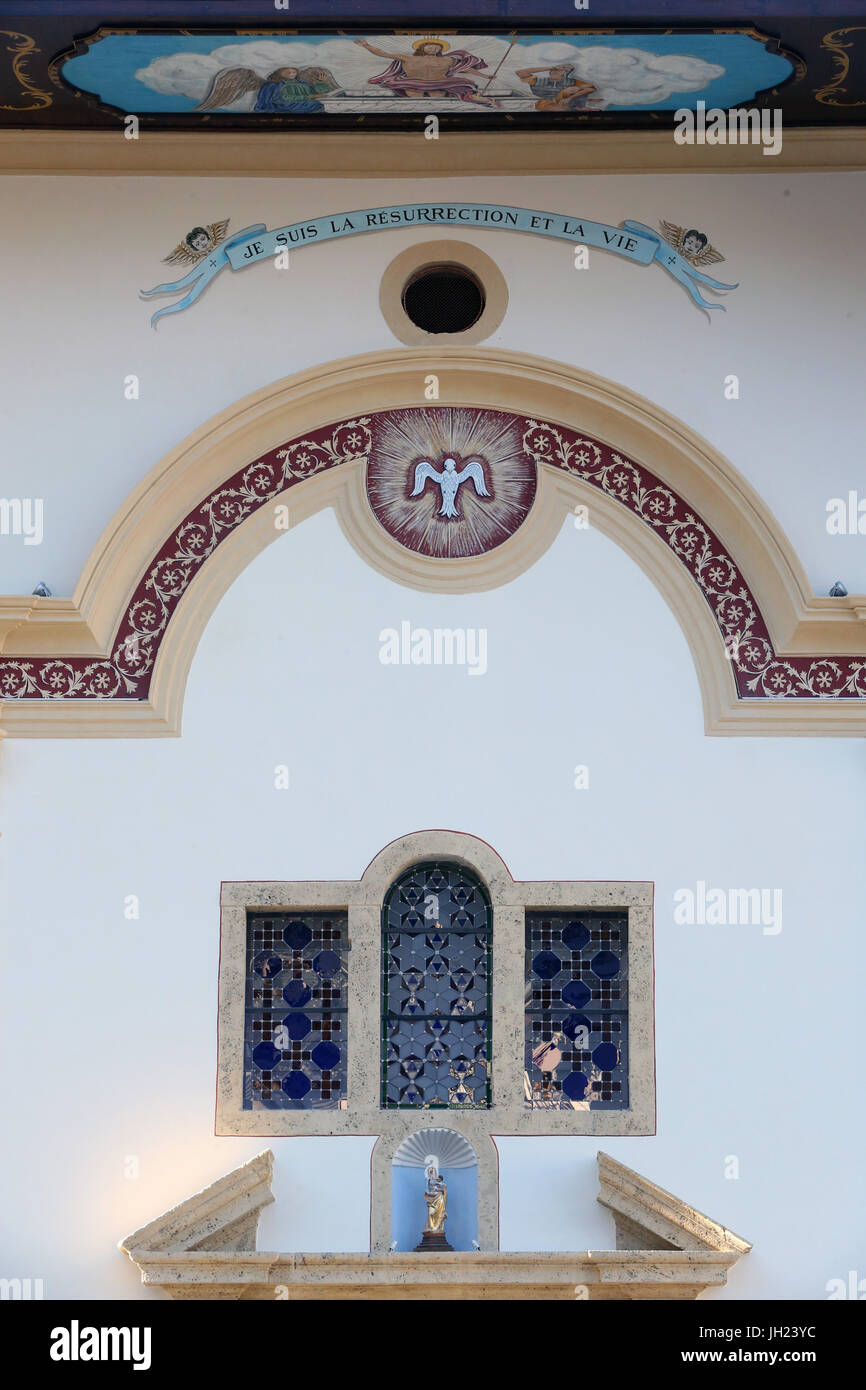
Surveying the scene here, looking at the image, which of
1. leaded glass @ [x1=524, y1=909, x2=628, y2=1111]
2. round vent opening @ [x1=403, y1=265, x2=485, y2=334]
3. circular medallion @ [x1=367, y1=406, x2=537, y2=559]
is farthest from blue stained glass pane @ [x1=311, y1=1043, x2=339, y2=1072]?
round vent opening @ [x1=403, y1=265, x2=485, y2=334]

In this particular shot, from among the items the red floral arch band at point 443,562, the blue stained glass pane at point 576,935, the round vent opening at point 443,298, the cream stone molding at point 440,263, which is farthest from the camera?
the round vent opening at point 443,298

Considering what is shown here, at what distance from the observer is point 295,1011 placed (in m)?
9.53

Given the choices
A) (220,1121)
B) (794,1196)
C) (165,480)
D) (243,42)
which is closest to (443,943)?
(220,1121)

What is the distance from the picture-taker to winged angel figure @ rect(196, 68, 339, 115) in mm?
9797

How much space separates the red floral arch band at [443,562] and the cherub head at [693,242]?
1.10 metres

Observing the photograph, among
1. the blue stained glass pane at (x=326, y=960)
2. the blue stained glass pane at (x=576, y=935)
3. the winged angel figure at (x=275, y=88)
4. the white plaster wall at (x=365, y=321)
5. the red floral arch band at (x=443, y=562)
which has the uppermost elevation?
the winged angel figure at (x=275, y=88)

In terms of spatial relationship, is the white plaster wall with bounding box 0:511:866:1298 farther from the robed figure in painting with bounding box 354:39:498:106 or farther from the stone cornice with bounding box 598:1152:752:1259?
the robed figure in painting with bounding box 354:39:498:106

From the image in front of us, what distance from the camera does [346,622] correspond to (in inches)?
389

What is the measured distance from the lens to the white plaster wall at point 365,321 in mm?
9977

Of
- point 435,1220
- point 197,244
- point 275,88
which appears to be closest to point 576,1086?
point 435,1220

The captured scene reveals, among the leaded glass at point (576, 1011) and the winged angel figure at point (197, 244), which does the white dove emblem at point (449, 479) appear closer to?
the winged angel figure at point (197, 244)

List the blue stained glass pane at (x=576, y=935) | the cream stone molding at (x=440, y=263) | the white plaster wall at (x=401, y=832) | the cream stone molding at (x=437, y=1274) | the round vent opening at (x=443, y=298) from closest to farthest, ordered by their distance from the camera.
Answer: the cream stone molding at (x=437, y=1274) → the white plaster wall at (x=401, y=832) → the blue stained glass pane at (x=576, y=935) → the cream stone molding at (x=440, y=263) → the round vent opening at (x=443, y=298)

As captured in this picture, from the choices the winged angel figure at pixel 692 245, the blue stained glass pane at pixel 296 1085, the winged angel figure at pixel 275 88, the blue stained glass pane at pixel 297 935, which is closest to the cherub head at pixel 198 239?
the winged angel figure at pixel 275 88

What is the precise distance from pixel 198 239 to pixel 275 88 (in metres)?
0.85
